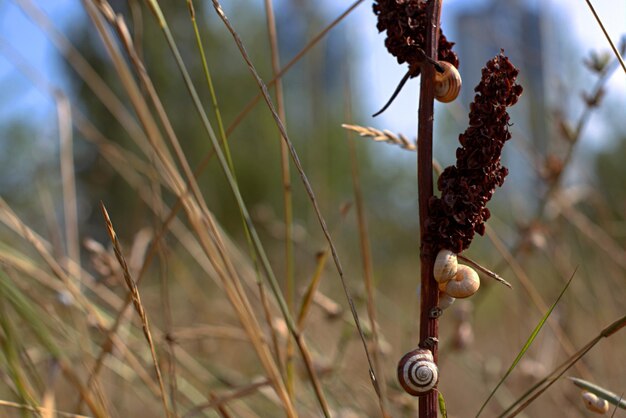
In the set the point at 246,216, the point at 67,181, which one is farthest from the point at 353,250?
the point at 246,216

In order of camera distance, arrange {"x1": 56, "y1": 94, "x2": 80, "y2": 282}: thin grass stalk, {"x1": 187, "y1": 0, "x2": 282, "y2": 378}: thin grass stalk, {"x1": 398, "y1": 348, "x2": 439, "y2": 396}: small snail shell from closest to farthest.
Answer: {"x1": 398, "y1": 348, "x2": 439, "y2": 396}: small snail shell
{"x1": 187, "y1": 0, "x2": 282, "y2": 378}: thin grass stalk
{"x1": 56, "y1": 94, "x2": 80, "y2": 282}: thin grass stalk

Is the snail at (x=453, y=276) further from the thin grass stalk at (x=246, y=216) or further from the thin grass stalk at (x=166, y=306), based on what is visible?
the thin grass stalk at (x=166, y=306)

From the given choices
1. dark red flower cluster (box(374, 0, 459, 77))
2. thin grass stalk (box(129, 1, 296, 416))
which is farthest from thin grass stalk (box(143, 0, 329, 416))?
dark red flower cluster (box(374, 0, 459, 77))

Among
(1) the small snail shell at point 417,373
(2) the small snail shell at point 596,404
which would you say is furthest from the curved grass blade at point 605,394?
(1) the small snail shell at point 417,373

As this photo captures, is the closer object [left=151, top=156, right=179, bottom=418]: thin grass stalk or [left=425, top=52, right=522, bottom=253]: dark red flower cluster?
[left=425, top=52, right=522, bottom=253]: dark red flower cluster

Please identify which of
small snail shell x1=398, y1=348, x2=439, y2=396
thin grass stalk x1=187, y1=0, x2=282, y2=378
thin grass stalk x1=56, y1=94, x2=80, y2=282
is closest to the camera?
small snail shell x1=398, y1=348, x2=439, y2=396

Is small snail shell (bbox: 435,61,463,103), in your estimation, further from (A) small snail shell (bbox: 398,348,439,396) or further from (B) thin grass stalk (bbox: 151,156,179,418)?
(B) thin grass stalk (bbox: 151,156,179,418)

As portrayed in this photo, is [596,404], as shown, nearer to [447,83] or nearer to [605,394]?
[605,394]
